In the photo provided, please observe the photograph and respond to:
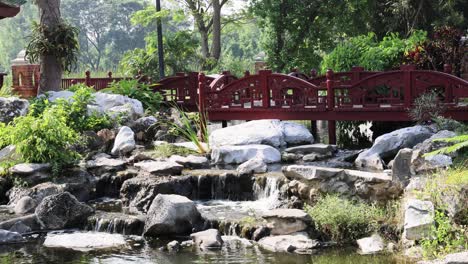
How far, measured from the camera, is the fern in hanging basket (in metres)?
19.8

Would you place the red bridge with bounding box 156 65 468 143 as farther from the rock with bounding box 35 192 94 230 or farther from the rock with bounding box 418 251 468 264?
the rock with bounding box 418 251 468 264

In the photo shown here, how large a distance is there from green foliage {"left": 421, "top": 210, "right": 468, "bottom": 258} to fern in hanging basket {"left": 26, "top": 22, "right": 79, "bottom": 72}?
512 inches

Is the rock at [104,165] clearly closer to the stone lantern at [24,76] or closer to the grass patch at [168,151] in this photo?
the grass patch at [168,151]

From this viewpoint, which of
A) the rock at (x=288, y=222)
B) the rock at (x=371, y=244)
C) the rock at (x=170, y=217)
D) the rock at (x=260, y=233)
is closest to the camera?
the rock at (x=371, y=244)

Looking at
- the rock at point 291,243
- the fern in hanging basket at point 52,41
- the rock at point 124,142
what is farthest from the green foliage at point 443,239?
the fern in hanging basket at point 52,41

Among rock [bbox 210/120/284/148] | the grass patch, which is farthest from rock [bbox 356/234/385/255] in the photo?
the grass patch

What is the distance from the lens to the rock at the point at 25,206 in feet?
Result: 41.1

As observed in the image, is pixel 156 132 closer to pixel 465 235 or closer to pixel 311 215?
pixel 311 215

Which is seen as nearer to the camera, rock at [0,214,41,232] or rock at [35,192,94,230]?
rock at [0,214,41,232]

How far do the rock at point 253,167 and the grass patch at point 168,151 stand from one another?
188 cm

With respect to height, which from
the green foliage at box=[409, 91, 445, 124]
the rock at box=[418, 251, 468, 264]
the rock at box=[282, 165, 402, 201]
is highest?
the green foliage at box=[409, 91, 445, 124]

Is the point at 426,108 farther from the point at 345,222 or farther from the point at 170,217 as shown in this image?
the point at 170,217

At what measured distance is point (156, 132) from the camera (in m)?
16.7

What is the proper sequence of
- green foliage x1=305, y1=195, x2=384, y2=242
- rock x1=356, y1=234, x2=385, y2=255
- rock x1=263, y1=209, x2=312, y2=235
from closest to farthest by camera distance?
rock x1=356, y1=234, x2=385, y2=255
green foliage x1=305, y1=195, x2=384, y2=242
rock x1=263, y1=209, x2=312, y2=235
